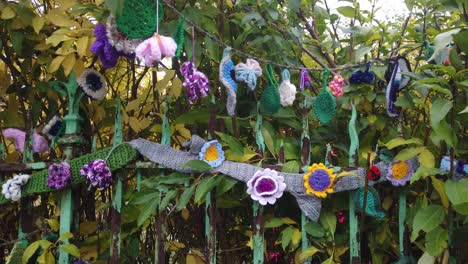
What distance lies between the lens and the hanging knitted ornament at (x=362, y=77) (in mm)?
1731

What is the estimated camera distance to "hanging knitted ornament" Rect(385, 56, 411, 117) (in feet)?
5.16

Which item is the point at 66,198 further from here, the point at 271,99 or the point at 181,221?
the point at 271,99

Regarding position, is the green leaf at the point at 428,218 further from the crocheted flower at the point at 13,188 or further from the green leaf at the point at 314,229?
the crocheted flower at the point at 13,188

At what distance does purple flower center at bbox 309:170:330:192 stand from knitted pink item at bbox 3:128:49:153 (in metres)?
1.04

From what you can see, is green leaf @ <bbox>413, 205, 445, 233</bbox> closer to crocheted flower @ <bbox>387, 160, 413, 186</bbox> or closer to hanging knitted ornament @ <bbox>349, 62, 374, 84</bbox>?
crocheted flower @ <bbox>387, 160, 413, 186</bbox>

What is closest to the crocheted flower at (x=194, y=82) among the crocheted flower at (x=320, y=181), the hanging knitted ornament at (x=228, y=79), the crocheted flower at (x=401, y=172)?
the hanging knitted ornament at (x=228, y=79)

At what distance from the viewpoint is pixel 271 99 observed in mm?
1725

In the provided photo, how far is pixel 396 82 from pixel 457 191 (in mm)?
391

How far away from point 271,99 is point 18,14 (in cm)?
98

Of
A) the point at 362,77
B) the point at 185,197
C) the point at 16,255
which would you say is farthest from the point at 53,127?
the point at 362,77

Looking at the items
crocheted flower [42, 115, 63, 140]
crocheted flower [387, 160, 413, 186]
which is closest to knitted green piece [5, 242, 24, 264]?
crocheted flower [42, 115, 63, 140]

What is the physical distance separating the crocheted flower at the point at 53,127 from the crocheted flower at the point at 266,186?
0.80 meters

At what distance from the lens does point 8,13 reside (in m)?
1.79

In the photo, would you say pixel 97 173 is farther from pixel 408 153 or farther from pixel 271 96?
pixel 408 153
